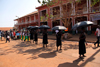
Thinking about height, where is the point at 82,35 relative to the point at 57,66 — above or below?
above

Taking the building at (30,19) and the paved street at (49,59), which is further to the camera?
the building at (30,19)

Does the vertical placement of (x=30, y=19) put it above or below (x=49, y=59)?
above

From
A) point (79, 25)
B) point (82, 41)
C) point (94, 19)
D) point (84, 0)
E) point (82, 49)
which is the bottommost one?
point (82, 49)

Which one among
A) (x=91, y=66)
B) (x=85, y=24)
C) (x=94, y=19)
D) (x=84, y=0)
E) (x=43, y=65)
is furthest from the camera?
(x=84, y=0)

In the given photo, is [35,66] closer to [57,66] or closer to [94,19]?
[57,66]

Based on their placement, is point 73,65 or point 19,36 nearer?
point 73,65

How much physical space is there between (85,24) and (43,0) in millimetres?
7524

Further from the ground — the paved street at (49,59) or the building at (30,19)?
the building at (30,19)

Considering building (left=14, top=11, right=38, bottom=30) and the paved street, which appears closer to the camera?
the paved street

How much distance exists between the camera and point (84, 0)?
679 inches

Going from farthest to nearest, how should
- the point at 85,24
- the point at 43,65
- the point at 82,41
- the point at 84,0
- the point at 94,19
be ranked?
the point at 84,0 → the point at 94,19 → the point at 82,41 → the point at 85,24 → the point at 43,65

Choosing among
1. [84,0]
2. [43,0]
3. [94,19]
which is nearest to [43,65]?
[43,0]

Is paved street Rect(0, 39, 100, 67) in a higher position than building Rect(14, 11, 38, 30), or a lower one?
lower

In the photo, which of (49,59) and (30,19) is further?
(30,19)
